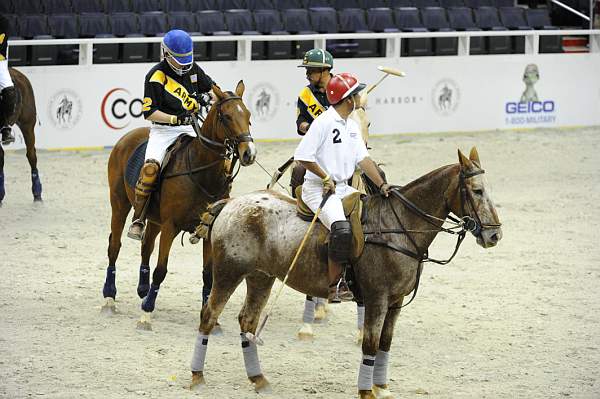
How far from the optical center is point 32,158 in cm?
1617

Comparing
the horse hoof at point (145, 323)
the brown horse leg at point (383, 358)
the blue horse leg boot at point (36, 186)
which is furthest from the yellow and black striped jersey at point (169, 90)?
the blue horse leg boot at point (36, 186)

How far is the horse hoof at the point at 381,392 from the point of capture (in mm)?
8914

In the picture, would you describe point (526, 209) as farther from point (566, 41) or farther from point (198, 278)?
point (566, 41)

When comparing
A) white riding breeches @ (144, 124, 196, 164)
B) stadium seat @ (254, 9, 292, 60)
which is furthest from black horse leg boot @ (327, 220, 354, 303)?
stadium seat @ (254, 9, 292, 60)

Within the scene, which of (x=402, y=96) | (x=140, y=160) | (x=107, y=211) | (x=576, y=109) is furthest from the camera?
(x=576, y=109)

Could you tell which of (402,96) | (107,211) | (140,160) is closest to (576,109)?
(402,96)

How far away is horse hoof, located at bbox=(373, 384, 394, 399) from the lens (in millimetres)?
8914

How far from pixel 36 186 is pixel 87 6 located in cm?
655

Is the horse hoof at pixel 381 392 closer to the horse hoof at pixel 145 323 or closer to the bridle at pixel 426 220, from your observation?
the bridle at pixel 426 220

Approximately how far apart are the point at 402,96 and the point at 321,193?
41.3 feet

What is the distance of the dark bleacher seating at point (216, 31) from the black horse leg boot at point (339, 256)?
12081 mm

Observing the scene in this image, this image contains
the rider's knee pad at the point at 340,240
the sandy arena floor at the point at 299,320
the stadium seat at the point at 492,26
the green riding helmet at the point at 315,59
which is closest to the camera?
the rider's knee pad at the point at 340,240

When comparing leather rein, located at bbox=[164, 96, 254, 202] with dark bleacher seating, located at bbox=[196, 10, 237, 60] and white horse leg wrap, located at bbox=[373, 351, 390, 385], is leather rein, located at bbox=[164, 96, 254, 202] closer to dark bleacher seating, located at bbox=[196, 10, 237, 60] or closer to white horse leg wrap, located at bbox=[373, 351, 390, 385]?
white horse leg wrap, located at bbox=[373, 351, 390, 385]

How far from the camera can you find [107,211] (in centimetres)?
1599
